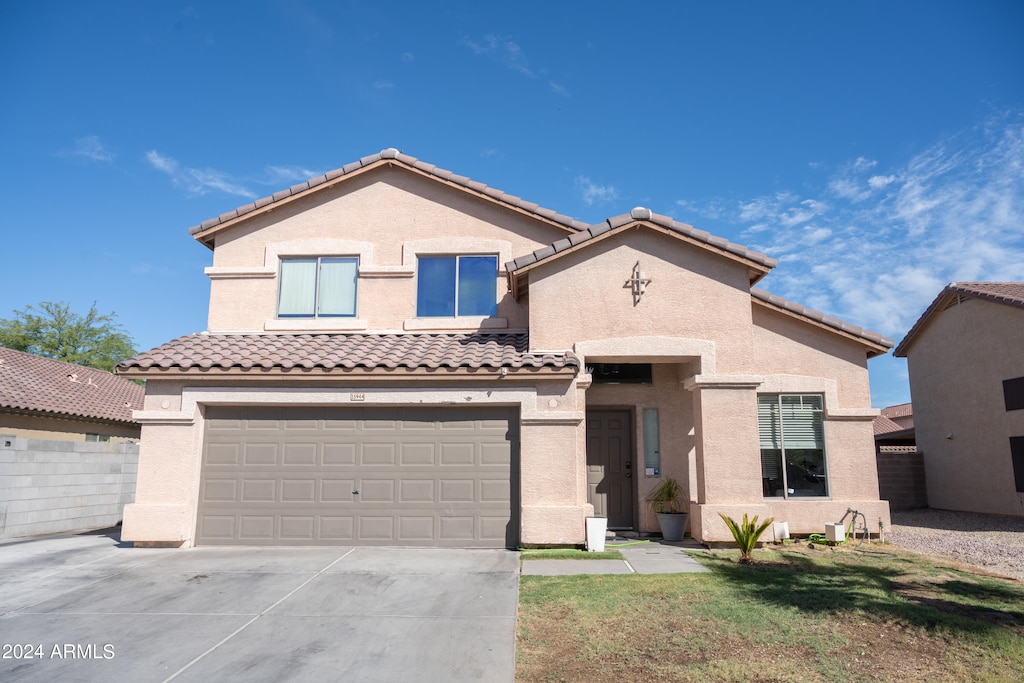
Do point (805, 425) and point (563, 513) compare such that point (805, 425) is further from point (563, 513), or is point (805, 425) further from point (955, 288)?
point (955, 288)

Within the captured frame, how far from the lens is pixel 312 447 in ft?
38.5

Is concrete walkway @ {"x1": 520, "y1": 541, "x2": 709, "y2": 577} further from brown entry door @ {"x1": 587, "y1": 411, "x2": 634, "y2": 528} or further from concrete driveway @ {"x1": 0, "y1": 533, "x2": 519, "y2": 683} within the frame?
brown entry door @ {"x1": 587, "y1": 411, "x2": 634, "y2": 528}

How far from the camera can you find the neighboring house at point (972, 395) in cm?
1723

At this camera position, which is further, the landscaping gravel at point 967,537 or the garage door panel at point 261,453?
the garage door panel at point 261,453

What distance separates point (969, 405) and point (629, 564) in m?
15.0

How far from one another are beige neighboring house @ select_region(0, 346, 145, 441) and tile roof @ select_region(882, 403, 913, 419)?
37.7 m

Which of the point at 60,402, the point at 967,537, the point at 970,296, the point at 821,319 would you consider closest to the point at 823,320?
the point at 821,319

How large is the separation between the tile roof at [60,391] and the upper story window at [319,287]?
8.64 m

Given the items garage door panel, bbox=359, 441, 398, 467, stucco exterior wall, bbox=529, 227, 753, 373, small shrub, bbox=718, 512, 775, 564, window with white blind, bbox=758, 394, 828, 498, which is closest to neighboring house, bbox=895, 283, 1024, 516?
window with white blind, bbox=758, 394, 828, 498

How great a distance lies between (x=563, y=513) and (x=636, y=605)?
340 cm

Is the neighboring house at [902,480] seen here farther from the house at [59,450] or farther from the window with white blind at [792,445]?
the house at [59,450]

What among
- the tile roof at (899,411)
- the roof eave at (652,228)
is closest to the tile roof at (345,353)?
the roof eave at (652,228)

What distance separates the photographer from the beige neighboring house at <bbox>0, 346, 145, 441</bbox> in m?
17.4

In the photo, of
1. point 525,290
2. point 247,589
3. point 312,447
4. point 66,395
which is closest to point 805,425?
point 525,290
